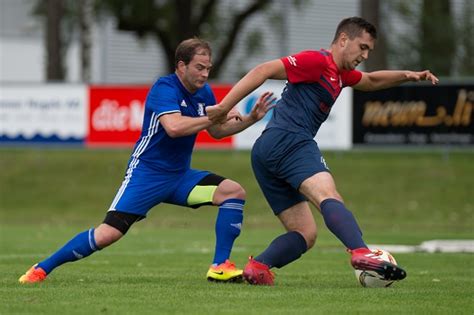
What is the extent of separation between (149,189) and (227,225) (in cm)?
67

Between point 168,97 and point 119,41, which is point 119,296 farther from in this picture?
point 119,41

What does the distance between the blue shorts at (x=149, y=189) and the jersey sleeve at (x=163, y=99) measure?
511 mm

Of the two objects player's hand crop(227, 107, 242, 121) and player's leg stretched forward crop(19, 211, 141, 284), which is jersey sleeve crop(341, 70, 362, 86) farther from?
player's leg stretched forward crop(19, 211, 141, 284)

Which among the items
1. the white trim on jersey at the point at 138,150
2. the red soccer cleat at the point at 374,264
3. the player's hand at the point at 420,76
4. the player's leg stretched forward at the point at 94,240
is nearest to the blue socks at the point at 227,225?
the player's leg stretched forward at the point at 94,240

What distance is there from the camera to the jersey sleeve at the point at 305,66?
30.6 ft

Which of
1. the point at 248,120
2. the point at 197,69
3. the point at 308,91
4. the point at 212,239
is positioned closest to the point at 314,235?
the point at 248,120

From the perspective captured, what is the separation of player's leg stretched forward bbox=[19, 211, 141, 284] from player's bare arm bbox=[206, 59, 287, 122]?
1098mm

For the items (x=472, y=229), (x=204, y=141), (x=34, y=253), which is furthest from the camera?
(x=204, y=141)

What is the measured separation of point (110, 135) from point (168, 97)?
16571 mm

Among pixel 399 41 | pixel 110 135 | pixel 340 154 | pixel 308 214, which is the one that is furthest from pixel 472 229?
pixel 399 41

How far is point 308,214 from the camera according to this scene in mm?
9859

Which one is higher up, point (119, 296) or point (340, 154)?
point (119, 296)

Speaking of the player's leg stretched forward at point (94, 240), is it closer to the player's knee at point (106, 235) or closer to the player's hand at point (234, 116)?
the player's knee at point (106, 235)

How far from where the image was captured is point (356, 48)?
30.8 ft
